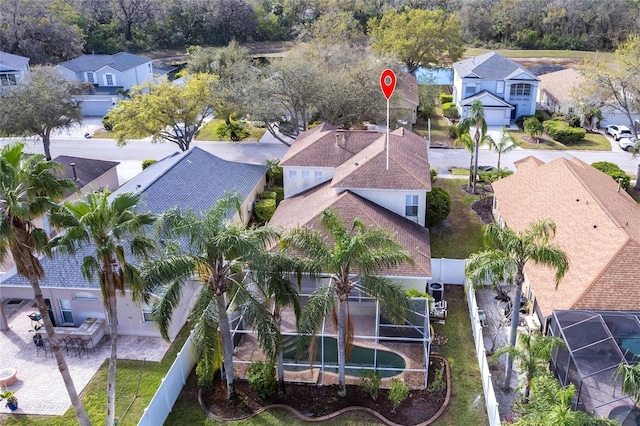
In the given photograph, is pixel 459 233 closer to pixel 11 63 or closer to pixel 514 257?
pixel 514 257

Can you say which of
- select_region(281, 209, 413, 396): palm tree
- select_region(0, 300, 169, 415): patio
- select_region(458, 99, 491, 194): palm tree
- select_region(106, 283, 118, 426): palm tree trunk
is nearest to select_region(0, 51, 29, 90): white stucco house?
select_region(0, 300, 169, 415): patio

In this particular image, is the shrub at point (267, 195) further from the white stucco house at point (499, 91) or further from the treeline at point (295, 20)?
the treeline at point (295, 20)

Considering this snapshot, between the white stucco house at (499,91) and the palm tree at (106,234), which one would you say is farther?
the white stucco house at (499,91)

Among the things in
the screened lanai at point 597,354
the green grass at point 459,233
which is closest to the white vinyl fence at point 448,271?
the green grass at point 459,233

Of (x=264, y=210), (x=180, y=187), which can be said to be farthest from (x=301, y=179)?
(x=180, y=187)

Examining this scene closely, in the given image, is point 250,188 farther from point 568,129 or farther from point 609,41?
point 609,41

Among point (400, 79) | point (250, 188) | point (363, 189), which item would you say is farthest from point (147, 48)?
point (363, 189)

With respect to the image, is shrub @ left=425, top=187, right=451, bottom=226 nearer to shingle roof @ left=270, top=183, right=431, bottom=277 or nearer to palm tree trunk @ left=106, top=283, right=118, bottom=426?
shingle roof @ left=270, top=183, right=431, bottom=277
